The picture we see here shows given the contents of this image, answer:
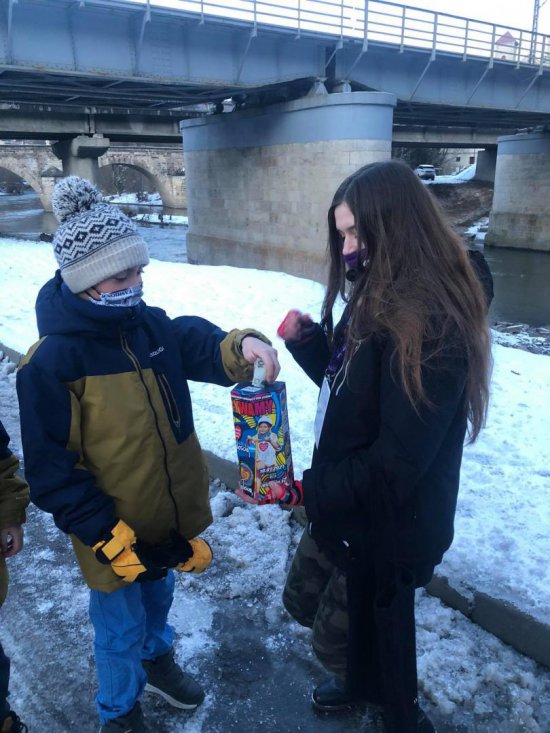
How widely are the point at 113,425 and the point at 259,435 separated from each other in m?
0.54

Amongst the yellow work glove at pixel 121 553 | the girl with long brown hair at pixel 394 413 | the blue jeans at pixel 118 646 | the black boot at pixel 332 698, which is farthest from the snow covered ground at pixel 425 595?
the yellow work glove at pixel 121 553

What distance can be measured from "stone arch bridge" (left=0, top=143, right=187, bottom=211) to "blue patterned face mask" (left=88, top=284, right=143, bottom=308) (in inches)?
2047

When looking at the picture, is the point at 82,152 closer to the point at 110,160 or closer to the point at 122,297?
the point at 110,160

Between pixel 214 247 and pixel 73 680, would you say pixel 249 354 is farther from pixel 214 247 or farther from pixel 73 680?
pixel 214 247

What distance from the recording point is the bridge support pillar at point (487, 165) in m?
46.3

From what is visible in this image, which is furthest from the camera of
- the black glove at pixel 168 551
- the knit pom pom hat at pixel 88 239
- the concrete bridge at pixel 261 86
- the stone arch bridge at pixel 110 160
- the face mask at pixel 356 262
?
the stone arch bridge at pixel 110 160

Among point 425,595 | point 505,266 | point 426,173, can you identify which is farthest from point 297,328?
point 426,173

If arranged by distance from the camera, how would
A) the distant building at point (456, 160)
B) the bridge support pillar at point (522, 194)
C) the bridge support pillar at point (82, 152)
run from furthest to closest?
the distant building at point (456, 160) → the bridge support pillar at point (522, 194) → the bridge support pillar at point (82, 152)

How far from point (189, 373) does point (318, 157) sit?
649 inches

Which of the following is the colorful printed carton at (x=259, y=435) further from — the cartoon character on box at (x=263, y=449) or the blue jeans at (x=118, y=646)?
the blue jeans at (x=118, y=646)

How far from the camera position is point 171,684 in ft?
8.34

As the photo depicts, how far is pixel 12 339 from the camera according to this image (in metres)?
7.83

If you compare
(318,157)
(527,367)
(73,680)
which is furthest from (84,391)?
(318,157)

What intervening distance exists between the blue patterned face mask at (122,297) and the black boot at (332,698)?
73.9 inches
